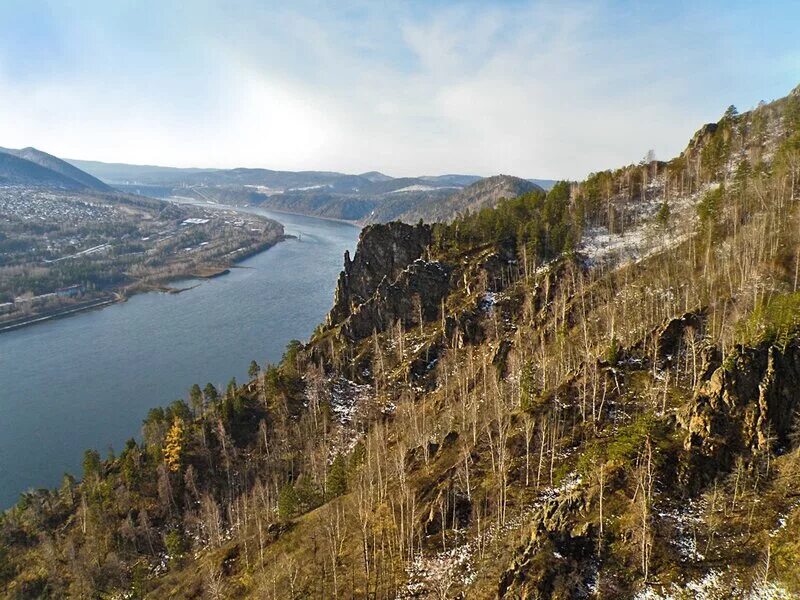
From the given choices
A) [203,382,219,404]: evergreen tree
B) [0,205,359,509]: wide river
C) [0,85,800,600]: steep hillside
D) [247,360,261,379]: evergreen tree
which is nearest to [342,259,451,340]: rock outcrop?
[0,85,800,600]: steep hillside

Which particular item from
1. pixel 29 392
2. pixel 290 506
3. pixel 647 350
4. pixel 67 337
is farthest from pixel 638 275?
pixel 67 337

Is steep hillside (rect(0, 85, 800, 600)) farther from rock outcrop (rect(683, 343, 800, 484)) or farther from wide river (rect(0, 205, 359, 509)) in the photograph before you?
wide river (rect(0, 205, 359, 509))

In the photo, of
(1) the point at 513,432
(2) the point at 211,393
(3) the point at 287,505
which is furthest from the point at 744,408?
(2) the point at 211,393

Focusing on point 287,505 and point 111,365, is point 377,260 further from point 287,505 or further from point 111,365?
point 111,365

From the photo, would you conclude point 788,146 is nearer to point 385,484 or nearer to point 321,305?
point 385,484

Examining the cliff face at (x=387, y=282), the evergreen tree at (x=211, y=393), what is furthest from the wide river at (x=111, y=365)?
the cliff face at (x=387, y=282)
